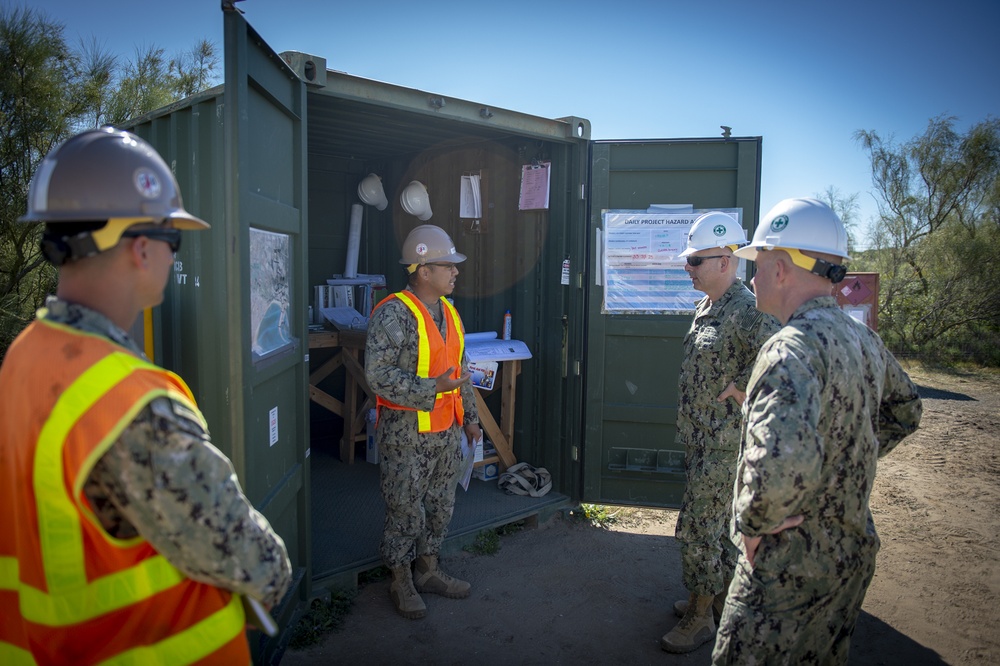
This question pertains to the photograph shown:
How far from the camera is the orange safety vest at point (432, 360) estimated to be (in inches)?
150

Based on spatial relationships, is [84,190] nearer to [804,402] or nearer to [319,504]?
[804,402]

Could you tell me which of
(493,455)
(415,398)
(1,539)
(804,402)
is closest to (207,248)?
(415,398)

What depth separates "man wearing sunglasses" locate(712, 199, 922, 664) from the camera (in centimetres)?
200

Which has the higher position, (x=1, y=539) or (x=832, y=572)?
(x=1, y=539)

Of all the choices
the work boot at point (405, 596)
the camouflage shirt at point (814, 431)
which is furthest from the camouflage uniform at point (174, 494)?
the work boot at point (405, 596)

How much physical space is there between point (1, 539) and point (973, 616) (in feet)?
16.2

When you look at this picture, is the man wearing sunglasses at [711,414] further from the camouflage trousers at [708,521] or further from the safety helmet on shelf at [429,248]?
the safety helmet on shelf at [429,248]

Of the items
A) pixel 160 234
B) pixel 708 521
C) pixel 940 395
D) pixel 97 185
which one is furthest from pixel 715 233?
pixel 940 395

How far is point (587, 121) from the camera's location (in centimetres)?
515

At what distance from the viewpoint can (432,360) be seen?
3844 mm

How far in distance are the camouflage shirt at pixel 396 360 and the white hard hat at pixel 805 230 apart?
199 cm

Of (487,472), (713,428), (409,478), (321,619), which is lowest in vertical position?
(321,619)

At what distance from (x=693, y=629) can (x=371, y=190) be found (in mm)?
5025

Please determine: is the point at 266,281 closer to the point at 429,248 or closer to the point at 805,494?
the point at 429,248
